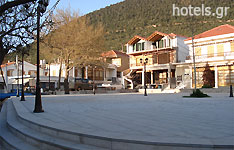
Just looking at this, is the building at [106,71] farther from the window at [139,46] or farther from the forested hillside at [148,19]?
the forested hillside at [148,19]

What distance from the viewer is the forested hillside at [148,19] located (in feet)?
247

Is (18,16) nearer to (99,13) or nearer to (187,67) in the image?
(187,67)

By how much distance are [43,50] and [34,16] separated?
69.4 feet

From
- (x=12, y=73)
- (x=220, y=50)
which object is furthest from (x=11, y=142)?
(x=12, y=73)

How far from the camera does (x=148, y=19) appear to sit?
4033 inches

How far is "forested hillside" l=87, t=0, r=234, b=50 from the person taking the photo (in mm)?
75438

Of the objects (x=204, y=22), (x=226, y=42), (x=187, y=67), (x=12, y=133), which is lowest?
(x=12, y=133)

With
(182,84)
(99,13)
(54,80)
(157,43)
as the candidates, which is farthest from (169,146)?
(99,13)

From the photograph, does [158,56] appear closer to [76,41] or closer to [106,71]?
[76,41]

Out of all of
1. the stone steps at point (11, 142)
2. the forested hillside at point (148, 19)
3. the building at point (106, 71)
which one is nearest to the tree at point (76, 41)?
the building at point (106, 71)

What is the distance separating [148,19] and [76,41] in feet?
246

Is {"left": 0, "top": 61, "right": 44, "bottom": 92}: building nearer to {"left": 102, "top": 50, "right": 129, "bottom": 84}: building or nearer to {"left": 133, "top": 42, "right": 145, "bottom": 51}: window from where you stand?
{"left": 102, "top": 50, "right": 129, "bottom": 84}: building

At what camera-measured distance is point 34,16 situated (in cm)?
1284

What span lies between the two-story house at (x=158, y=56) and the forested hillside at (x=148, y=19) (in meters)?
27.6
